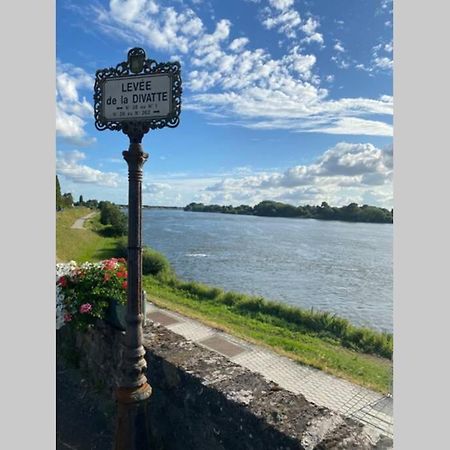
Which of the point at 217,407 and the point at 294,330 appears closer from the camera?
the point at 217,407

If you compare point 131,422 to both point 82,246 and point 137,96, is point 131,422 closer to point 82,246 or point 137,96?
point 137,96

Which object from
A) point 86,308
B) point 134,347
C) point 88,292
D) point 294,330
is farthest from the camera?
point 294,330

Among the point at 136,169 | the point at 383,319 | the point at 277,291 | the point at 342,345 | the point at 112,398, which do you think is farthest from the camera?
the point at 277,291

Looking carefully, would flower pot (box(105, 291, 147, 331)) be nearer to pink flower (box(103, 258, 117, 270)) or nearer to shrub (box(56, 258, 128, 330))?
shrub (box(56, 258, 128, 330))

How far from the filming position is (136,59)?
105 inches

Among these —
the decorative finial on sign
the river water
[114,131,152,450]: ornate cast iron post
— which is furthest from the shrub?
the river water

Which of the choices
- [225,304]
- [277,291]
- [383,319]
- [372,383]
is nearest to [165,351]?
[372,383]

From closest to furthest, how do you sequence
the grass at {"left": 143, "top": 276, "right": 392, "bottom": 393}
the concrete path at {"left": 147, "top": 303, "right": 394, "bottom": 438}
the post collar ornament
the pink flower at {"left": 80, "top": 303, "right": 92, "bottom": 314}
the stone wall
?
the stone wall
the post collar ornament
the pink flower at {"left": 80, "top": 303, "right": 92, "bottom": 314}
the concrete path at {"left": 147, "top": 303, "right": 394, "bottom": 438}
the grass at {"left": 143, "top": 276, "right": 392, "bottom": 393}

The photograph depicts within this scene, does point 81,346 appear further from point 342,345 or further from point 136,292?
point 342,345

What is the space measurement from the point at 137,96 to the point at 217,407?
227cm

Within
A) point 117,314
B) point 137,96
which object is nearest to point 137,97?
point 137,96

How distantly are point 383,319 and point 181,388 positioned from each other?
1935cm

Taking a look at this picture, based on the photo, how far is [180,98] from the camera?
2586 mm

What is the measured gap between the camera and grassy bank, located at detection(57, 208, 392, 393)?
31.2ft
